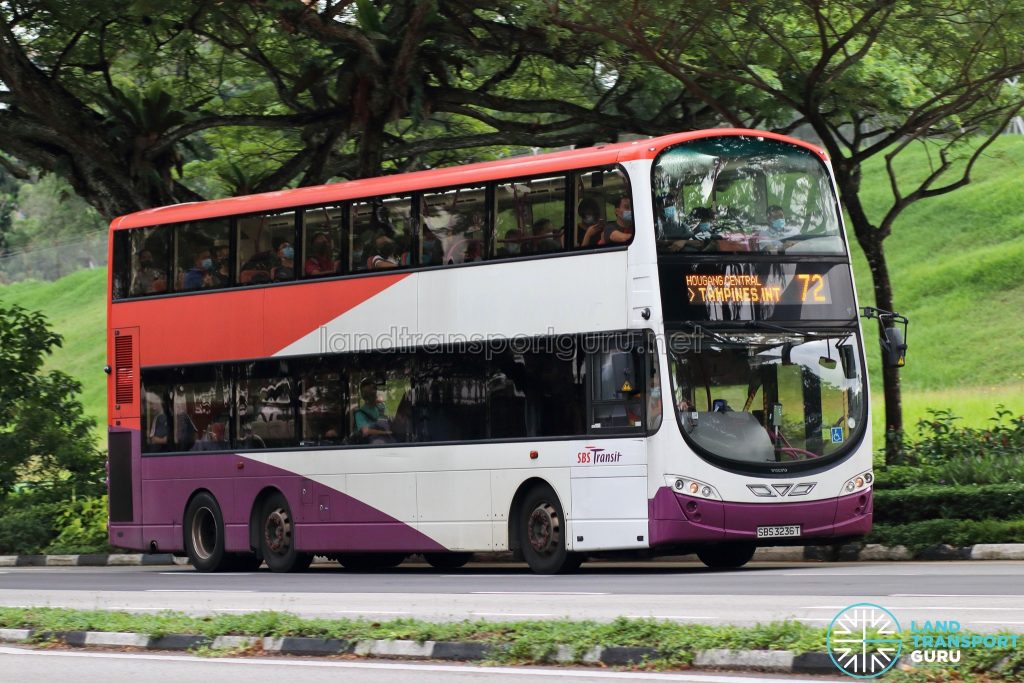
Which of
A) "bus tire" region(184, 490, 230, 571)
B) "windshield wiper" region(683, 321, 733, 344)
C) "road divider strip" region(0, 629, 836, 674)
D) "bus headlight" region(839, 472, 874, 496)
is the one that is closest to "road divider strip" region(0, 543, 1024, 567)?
"bus headlight" region(839, 472, 874, 496)

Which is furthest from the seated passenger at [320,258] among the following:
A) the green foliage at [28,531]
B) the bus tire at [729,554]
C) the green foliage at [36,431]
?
the green foliage at [36,431]

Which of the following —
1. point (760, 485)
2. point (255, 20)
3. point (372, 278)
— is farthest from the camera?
point (255, 20)

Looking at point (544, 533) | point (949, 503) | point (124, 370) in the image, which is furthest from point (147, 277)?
point (949, 503)

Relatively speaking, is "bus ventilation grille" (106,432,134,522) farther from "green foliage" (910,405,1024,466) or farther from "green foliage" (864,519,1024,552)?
"green foliage" (910,405,1024,466)

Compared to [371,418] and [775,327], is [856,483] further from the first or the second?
[371,418]

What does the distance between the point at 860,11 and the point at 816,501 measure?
338 inches

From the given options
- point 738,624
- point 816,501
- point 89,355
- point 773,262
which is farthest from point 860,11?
point 89,355

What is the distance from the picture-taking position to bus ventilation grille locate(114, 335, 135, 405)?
2253 centimetres

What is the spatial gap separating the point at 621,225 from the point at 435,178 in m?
2.95

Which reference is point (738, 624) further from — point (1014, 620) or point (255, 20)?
point (255, 20)

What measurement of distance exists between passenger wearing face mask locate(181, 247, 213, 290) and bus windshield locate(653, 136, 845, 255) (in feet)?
24.1

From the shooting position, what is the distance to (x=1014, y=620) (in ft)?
33.1

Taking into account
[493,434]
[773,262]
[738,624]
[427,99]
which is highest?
[427,99]

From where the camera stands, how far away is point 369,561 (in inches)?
882
